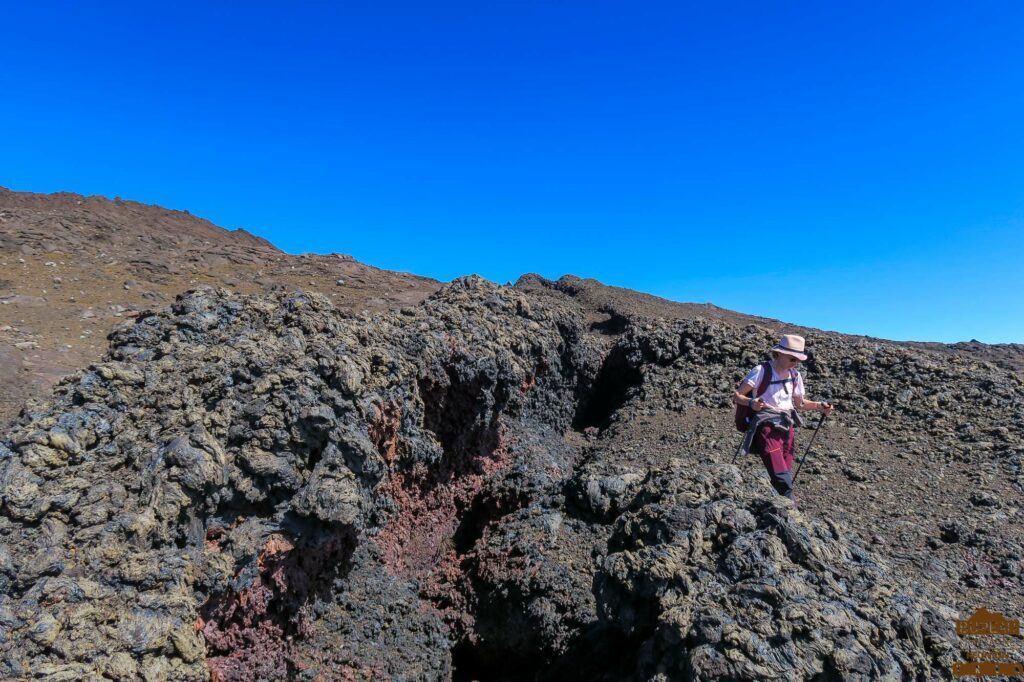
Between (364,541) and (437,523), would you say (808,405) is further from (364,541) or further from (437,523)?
(364,541)

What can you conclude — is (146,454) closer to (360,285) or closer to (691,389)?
(691,389)

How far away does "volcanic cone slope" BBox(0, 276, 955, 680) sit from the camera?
343 centimetres

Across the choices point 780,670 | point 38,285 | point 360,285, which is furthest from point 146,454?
point 360,285

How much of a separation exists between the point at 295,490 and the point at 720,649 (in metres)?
3.26

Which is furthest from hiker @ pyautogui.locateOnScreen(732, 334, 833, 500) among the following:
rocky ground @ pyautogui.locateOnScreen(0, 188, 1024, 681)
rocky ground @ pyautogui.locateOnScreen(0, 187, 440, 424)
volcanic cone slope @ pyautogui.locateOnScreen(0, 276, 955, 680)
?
rocky ground @ pyautogui.locateOnScreen(0, 187, 440, 424)

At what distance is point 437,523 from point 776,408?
3.96 m

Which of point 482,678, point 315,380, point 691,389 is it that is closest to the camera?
point 315,380

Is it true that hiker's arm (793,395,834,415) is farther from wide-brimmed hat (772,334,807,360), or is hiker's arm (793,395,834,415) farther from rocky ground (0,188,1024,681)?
rocky ground (0,188,1024,681)

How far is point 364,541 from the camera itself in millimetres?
5762

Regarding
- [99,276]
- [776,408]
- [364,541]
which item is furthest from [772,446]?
[99,276]

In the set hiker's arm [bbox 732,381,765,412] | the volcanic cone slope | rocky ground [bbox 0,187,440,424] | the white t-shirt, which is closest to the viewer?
the volcanic cone slope

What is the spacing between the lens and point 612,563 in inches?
165

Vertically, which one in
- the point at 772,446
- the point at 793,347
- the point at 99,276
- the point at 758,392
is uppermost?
the point at 99,276

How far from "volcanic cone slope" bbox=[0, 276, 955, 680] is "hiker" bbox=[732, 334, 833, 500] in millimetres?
559
